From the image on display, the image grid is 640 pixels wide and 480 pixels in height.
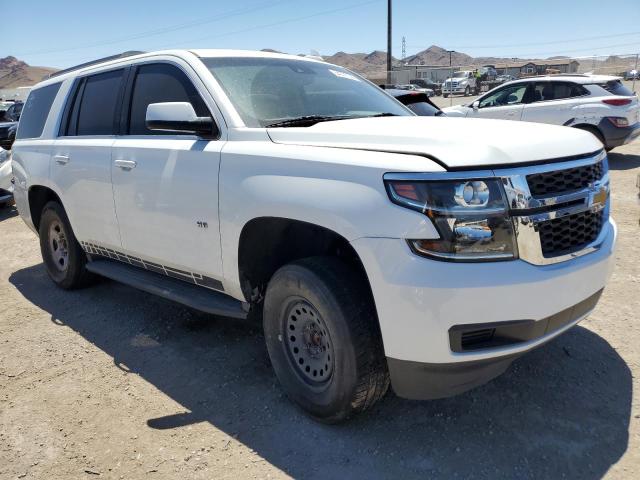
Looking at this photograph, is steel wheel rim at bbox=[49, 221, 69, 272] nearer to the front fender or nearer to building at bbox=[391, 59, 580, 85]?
the front fender

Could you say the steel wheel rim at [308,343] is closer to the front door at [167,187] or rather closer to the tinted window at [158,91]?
the front door at [167,187]

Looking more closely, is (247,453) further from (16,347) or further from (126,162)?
(16,347)

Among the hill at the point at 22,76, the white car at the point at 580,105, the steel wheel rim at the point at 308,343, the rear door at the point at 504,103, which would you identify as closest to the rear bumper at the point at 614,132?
the white car at the point at 580,105

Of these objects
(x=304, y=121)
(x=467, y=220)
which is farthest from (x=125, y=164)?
(x=467, y=220)

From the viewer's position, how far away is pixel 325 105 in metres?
3.46

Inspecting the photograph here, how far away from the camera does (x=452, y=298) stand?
2115mm

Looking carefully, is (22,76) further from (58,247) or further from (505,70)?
(58,247)

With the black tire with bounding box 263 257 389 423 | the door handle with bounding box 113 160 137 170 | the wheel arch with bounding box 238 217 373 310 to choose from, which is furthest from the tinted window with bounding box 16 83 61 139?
the black tire with bounding box 263 257 389 423

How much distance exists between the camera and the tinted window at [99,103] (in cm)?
409

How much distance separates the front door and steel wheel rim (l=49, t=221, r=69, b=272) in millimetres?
1472

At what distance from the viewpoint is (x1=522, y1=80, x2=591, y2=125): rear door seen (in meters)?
9.84

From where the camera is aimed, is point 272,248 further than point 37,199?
No

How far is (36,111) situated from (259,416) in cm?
412

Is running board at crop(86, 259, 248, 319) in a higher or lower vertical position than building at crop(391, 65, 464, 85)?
lower
